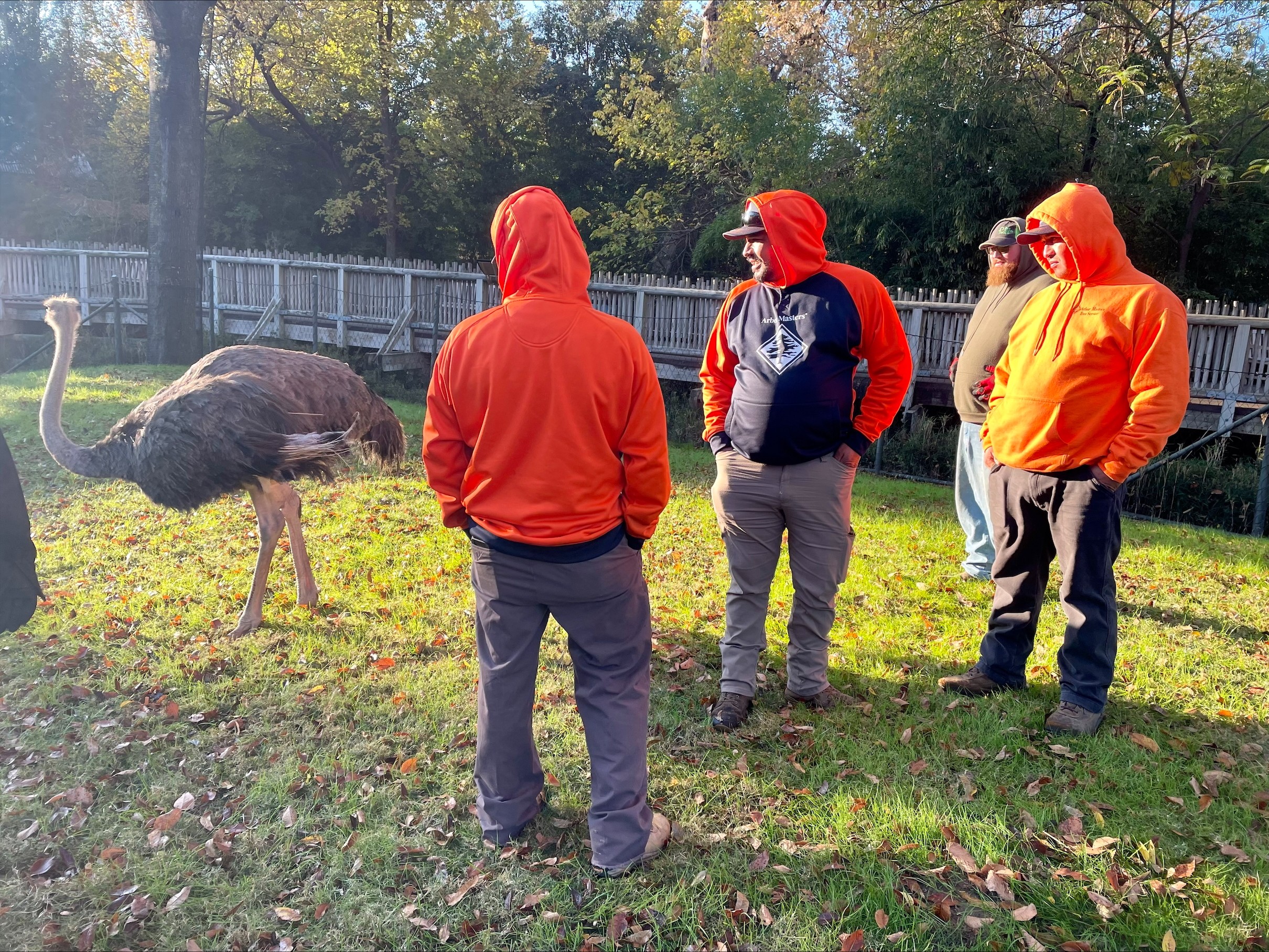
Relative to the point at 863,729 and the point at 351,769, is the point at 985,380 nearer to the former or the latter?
the point at 863,729

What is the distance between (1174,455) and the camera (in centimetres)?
852

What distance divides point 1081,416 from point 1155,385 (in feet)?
1.01

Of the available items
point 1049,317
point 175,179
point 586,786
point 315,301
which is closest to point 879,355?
point 1049,317

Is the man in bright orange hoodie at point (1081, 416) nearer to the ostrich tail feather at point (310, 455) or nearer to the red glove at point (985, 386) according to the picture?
the red glove at point (985, 386)

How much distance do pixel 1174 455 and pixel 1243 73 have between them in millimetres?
10768

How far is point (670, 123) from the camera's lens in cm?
2138

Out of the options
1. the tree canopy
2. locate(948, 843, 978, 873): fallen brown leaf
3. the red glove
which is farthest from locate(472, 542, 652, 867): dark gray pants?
the tree canopy

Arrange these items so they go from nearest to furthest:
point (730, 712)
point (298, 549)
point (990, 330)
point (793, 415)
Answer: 1. point (793, 415)
2. point (730, 712)
3. point (990, 330)
4. point (298, 549)

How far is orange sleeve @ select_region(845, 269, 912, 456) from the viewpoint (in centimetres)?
398

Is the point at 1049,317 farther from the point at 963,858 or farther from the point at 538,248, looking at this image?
the point at 538,248

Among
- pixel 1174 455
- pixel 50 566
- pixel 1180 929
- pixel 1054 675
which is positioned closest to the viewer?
pixel 1180 929

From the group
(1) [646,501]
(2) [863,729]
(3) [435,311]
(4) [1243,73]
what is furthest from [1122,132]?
(1) [646,501]

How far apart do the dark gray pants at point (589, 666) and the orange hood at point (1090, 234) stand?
2.36 meters

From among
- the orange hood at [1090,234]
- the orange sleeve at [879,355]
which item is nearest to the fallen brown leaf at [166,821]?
the orange sleeve at [879,355]
